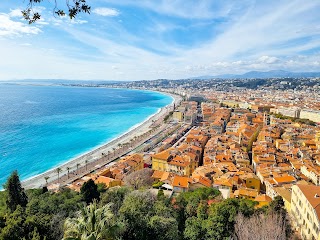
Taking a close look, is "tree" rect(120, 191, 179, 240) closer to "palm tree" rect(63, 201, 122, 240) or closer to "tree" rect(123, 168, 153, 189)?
"palm tree" rect(63, 201, 122, 240)

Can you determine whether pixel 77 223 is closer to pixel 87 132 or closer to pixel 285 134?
pixel 285 134

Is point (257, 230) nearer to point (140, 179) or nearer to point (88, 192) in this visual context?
point (88, 192)

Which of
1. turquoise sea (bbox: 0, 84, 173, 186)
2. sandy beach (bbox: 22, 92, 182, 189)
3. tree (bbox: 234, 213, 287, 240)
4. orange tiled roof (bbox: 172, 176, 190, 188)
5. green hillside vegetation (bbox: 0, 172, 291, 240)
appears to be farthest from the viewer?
turquoise sea (bbox: 0, 84, 173, 186)

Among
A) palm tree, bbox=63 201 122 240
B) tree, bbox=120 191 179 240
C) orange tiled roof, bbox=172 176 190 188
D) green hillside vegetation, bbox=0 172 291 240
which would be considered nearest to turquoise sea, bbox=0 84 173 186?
orange tiled roof, bbox=172 176 190 188

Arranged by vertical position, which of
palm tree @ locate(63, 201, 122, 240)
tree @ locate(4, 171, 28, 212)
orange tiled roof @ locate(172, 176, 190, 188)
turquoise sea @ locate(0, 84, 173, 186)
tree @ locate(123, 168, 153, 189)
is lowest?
turquoise sea @ locate(0, 84, 173, 186)

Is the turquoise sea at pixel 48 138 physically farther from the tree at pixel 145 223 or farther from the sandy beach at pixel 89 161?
the tree at pixel 145 223

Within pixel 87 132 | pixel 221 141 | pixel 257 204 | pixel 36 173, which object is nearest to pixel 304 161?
pixel 221 141

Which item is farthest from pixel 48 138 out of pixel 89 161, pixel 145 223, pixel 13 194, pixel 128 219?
pixel 145 223

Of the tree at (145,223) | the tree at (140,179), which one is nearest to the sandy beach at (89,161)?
the tree at (140,179)

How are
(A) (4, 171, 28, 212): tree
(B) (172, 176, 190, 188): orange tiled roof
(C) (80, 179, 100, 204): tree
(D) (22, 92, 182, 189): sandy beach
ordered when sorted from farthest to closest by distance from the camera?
(D) (22, 92, 182, 189): sandy beach < (B) (172, 176, 190, 188): orange tiled roof < (C) (80, 179, 100, 204): tree < (A) (4, 171, 28, 212): tree
